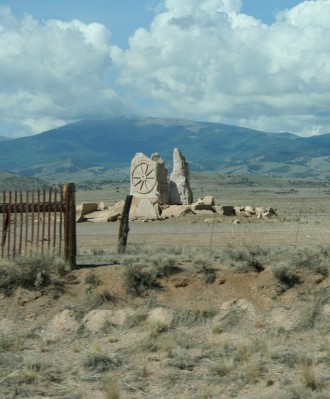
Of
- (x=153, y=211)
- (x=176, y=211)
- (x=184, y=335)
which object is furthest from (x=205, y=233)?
(x=184, y=335)

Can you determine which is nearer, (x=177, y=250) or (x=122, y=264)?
(x=122, y=264)

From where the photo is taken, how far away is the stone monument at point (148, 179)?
38.5m

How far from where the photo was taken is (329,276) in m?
14.5

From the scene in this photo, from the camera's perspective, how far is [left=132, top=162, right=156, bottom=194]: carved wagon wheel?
126 feet

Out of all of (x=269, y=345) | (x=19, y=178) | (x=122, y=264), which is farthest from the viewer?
(x=19, y=178)

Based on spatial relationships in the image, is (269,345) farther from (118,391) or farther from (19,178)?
(19,178)

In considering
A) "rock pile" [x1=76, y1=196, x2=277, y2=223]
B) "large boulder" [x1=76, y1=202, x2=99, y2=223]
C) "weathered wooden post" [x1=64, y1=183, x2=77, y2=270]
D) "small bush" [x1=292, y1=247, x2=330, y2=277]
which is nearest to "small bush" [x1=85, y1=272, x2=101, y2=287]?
"weathered wooden post" [x1=64, y1=183, x2=77, y2=270]

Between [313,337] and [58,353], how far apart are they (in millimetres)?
4541

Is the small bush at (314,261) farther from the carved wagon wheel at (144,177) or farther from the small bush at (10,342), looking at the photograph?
the carved wagon wheel at (144,177)

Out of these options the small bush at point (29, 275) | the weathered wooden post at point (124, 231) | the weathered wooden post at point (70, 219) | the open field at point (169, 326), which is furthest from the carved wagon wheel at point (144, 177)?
the small bush at point (29, 275)

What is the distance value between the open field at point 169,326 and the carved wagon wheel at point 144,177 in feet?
69.2

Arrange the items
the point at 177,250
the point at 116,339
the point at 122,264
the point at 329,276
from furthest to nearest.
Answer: the point at 177,250 < the point at 122,264 < the point at 329,276 < the point at 116,339

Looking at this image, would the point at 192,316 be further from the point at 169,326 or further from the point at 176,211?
the point at 176,211

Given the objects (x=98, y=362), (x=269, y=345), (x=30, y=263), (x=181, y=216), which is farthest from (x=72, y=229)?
(x=181, y=216)
